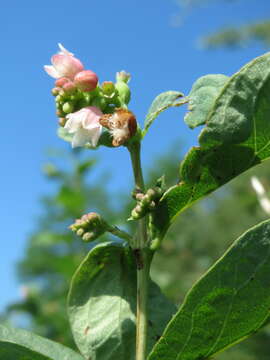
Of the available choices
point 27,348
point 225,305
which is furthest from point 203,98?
point 27,348

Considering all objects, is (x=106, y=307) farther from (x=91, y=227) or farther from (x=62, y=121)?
(x=62, y=121)

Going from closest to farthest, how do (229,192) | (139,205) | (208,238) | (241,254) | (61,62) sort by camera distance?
1. (241,254)
2. (139,205)
3. (61,62)
4. (208,238)
5. (229,192)

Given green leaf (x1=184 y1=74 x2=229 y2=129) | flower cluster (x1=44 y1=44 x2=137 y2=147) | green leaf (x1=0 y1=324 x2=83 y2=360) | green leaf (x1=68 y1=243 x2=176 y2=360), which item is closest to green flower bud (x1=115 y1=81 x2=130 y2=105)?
flower cluster (x1=44 y1=44 x2=137 y2=147)

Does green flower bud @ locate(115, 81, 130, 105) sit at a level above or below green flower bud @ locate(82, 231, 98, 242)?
above

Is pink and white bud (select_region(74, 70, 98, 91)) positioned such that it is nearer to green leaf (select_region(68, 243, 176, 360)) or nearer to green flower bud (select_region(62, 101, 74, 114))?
green flower bud (select_region(62, 101, 74, 114))

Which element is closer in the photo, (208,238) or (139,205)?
(139,205)

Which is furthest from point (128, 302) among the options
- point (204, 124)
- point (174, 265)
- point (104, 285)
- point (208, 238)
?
point (208, 238)

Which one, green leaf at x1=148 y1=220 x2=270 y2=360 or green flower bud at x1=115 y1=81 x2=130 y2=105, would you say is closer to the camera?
green leaf at x1=148 y1=220 x2=270 y2=360

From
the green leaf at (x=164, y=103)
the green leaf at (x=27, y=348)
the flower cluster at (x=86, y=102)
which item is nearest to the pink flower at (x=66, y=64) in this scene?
the flower cluster at (x=86, y=102)

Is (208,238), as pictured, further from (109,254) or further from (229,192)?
(109,254)
